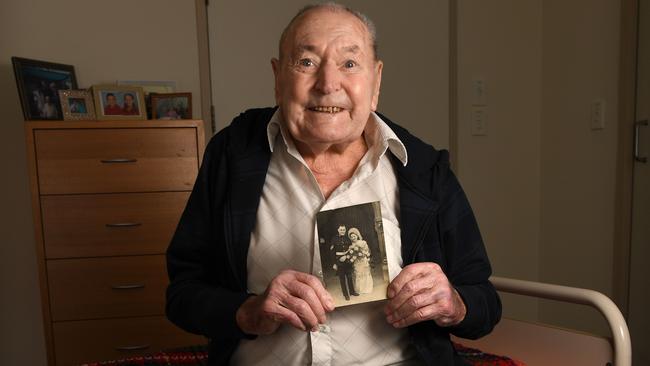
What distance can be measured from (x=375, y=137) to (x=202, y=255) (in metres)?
0.48

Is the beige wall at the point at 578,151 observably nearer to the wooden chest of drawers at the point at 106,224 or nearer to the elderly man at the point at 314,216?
the elderly man at the point at 314,216

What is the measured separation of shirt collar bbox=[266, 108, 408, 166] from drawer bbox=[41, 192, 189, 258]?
1.15 m

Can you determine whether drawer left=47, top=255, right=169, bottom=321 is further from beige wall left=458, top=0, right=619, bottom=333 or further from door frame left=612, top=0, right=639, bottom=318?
door frame left=612, top=0, right=639, bottom=318

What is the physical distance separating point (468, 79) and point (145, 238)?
2.00 m

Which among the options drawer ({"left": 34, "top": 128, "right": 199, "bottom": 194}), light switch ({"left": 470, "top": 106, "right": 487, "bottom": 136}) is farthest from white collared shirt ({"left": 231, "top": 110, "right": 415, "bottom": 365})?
light switch ({"left": 470, "top": 106, "right": 487, "bottom": 136})

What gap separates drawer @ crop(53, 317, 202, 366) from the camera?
205 centimetres

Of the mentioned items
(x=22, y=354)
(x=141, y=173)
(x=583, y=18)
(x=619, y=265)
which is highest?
(x=583, y=18)

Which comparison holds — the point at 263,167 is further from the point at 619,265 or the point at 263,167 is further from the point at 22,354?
the point at 22,354

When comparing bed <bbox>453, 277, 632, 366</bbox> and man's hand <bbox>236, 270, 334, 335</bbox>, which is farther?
bed <bbox>453, 277, 632, 366</bbox>

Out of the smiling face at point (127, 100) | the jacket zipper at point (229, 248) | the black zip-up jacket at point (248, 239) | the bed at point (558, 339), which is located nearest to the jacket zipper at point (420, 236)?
the black zip-up jacket at point (248, 239)

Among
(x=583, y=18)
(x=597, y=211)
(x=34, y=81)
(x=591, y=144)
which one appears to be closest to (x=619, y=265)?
(x=597, y=211)

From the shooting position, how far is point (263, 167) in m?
1.07

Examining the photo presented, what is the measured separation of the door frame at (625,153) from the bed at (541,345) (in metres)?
1.07

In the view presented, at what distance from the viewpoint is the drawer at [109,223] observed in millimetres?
2014
